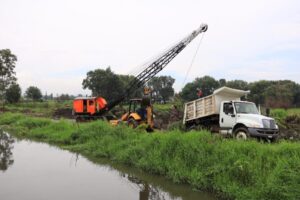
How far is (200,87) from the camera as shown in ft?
183

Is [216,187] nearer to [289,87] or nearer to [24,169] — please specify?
[24,169]

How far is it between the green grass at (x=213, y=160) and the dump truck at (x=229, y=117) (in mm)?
3774

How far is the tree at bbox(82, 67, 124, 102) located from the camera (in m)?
61.2

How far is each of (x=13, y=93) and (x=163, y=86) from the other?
123ft

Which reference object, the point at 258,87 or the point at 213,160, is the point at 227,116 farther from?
the point at 258,87

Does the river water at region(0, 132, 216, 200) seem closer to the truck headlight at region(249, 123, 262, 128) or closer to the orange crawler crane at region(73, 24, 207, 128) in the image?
the truck headlight at region(249, 123, 262, 128)

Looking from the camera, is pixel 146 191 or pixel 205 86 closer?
pixel 146 191

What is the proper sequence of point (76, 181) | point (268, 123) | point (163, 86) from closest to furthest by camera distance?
point (76, 181), point (268, 123), point (163, 86)

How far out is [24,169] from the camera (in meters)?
11.5

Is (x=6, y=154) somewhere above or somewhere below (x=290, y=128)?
below

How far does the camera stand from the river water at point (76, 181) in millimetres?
8414

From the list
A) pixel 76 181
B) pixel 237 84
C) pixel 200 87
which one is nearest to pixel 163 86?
pixel 237 84

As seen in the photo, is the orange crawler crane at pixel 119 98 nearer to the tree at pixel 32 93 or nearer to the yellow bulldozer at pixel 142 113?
the yellow bulldozer at pixel 142 113

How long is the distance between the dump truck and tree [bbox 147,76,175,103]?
61.6m
